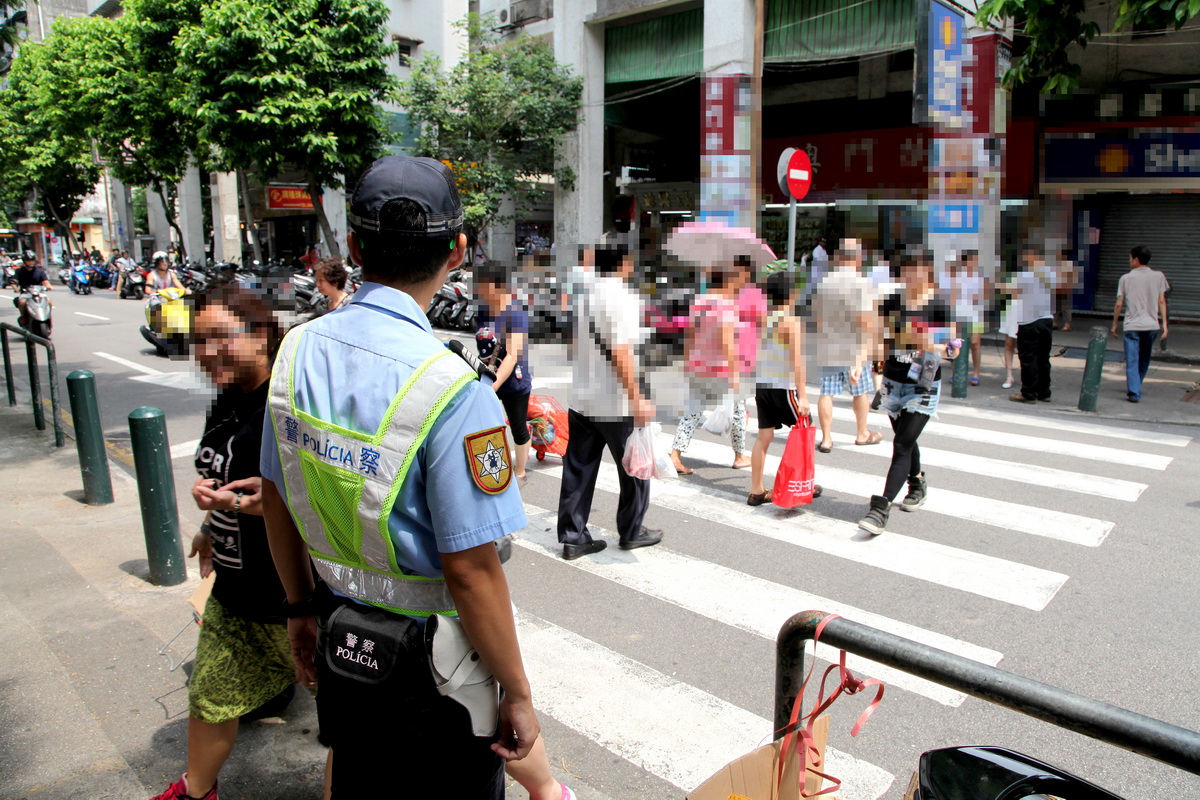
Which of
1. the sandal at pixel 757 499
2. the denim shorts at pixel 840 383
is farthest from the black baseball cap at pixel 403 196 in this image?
the denim shorts at pixel 840 383

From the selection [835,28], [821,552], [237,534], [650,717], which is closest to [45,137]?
[835,28]

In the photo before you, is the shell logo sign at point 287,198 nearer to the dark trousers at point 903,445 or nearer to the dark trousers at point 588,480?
the dark trousers at point 588,480

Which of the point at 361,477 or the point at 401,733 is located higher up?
the point at 361,477

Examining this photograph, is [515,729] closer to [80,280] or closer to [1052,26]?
[1052,26]

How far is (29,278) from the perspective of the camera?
14320mm

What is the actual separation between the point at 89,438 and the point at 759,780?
17.4 ft

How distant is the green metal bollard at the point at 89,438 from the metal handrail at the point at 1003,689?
202 inches

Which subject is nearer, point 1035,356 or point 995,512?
point 995,512

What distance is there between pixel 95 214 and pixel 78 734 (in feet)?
218

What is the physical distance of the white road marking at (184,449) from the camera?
7.49 metres

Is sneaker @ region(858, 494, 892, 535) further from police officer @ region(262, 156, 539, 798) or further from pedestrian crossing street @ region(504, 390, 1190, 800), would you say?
police officer @ region(262, 156, 539, 798)

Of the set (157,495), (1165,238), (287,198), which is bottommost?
(157,495)

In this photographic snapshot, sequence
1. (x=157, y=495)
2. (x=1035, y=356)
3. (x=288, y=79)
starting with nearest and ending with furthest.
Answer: (x=157, y=495) < (x=1035, y=356) < (x=288, y=79)

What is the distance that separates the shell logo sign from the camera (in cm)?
2950
